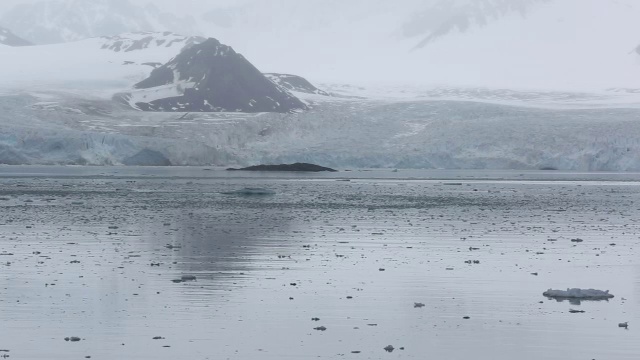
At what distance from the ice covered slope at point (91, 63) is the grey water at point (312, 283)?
49.8m

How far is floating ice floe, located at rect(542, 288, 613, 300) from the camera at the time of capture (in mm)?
11391

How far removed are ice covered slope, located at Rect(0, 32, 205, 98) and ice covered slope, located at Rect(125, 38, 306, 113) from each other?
1621mm

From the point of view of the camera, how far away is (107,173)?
54.1 metres

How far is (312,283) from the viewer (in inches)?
488

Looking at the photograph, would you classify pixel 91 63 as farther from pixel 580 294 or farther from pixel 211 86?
pixel 580 294

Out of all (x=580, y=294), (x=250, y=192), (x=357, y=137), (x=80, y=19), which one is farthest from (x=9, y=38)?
(x=580, y=294)

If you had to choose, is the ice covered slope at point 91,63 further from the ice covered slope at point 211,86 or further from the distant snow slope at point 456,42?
the distant snow slope at point 456,42

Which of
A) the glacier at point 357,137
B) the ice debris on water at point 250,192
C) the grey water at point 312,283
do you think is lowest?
the ice debris on water at point 250,192

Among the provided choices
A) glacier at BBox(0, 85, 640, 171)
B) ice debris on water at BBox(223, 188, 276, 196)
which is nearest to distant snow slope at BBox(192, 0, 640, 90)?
glacier at BBox(0, 85, 640, 171)

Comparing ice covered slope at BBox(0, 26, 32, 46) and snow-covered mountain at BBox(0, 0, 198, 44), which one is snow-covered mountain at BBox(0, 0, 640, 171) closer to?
snow-covered mountain at BBox(0, 0, 198, 44)

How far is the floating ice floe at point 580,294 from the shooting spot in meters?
11.4

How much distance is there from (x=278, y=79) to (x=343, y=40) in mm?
34317

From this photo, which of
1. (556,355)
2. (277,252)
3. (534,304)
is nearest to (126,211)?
(277,252)

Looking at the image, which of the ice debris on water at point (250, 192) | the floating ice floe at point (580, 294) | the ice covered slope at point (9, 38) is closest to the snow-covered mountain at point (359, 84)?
the ice debris on water at point (250, 192)
